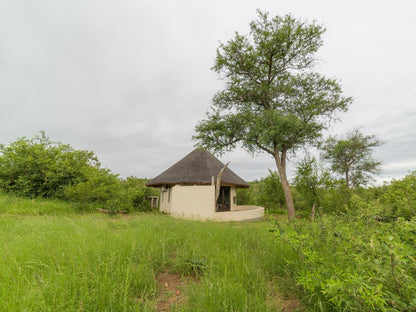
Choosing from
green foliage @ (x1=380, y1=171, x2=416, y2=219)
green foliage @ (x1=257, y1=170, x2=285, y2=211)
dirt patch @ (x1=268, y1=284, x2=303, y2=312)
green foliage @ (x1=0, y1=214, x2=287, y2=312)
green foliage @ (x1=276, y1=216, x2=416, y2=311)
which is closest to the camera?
green foliage @ (x1=276, y1=216, x2=416, y2=311)

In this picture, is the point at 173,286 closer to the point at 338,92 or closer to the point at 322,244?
the point at 322,244

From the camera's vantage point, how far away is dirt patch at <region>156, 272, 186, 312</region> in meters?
2.34

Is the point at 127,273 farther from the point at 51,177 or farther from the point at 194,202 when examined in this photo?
the point at 51,177

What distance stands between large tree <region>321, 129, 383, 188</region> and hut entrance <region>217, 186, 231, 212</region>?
14.7m

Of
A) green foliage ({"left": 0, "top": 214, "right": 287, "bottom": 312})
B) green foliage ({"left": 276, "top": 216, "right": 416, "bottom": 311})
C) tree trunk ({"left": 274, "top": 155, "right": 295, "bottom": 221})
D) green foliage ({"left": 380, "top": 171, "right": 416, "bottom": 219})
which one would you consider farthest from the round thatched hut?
green foliage ({"left": 276, "top": 216, "right": 416, "bottom": 311})

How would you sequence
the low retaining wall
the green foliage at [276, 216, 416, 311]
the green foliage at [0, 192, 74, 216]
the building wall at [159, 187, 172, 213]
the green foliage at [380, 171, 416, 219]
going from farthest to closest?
the building wall at [159, 187, 172, 213] < the low retaining wall < the green foliage at [0, 192, 74, 216] < the green foliage at [380, 171, 416, 219] < the green foliage at [276, 216, 416, 311]

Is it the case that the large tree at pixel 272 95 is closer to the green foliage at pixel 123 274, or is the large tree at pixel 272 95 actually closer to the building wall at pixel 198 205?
the building wall at pixel 198 205

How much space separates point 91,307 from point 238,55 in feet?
48.0

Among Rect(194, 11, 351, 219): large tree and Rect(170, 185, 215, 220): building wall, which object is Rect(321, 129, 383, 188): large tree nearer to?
Rect(194, 11, 351, 219): large tree

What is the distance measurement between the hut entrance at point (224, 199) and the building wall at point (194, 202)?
3.91 meters

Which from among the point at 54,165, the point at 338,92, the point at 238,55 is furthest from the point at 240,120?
the point at 54,165

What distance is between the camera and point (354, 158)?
2188 cm

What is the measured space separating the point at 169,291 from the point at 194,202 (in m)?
9.92

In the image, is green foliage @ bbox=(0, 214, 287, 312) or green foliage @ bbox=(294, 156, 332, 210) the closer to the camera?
green foliage @ bbox=(0, 214, 287, 312)
